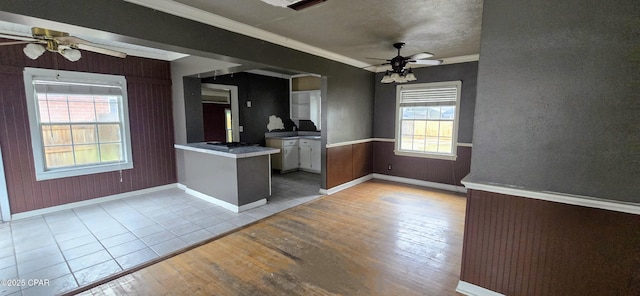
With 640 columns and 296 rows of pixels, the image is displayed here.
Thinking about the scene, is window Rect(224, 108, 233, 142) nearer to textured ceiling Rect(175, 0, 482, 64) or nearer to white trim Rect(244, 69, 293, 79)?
white trim Rect(244, 69, 293, 79)

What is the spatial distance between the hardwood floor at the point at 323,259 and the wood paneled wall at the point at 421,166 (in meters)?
1.22

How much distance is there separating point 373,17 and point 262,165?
252 cm

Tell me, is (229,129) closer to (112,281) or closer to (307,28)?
(307,28)

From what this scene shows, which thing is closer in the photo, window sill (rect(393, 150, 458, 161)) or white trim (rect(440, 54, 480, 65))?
white trim (rect(440, 54, 480, 65))

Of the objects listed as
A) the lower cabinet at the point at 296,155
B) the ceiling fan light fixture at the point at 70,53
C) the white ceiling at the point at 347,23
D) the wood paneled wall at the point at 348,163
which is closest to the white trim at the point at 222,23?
the white ceiling at the point at 347,23

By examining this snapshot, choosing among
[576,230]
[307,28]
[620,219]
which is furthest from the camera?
[307,28]

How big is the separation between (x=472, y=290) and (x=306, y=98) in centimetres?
525

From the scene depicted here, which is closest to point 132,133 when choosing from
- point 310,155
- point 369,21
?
point 310,155

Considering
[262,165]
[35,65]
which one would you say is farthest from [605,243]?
[35,65]

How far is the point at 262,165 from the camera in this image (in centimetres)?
399

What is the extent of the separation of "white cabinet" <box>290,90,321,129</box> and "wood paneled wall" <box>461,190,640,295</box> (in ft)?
15.2

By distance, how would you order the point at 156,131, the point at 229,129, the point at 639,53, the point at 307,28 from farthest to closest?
the point at 229,129 < the point at 156,131 < the point at 307,28 < the point at 639,53

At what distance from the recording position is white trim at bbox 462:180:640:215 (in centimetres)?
154

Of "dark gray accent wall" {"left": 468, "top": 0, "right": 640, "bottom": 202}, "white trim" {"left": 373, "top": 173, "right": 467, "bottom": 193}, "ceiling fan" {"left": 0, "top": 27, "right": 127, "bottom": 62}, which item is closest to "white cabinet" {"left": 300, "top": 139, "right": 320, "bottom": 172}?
"white trim" {"left": 373, "top": 173, "right": 467, "bottom": 193}
